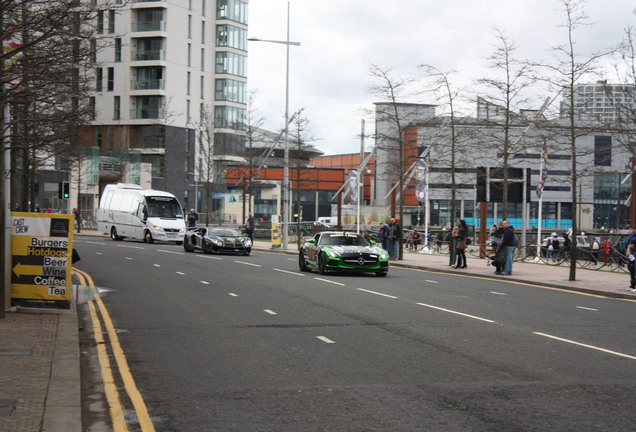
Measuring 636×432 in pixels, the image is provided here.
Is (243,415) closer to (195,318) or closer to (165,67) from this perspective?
(195,318)

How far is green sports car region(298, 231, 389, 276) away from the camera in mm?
23891

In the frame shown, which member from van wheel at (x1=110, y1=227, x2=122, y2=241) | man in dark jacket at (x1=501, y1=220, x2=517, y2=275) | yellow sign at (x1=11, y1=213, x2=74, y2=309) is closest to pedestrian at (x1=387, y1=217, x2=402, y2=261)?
man in dark jacket at (x1=501, y1=220, x2=517, y2=275)

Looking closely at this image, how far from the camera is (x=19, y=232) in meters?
13.3

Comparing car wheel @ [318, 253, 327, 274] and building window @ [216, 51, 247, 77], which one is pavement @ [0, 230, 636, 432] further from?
building window @ [216, 51, 247, 77]

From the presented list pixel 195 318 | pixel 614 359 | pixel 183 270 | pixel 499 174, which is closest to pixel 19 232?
pixel 195 318

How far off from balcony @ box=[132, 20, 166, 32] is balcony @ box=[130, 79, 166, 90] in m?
4.87

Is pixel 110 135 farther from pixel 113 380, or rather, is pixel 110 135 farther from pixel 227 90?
pixel 113 380

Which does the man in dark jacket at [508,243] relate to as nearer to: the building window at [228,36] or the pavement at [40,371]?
the pavement at [40,371]

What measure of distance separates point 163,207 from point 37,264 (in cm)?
3425

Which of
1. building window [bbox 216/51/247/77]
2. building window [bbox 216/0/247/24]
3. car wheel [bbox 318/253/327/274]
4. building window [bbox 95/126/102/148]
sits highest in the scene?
building window [bbox 216/0/247/24]

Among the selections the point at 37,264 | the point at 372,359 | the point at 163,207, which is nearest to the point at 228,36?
the point at 163,207

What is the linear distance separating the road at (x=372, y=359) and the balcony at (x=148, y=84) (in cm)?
5880

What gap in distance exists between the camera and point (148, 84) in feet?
249

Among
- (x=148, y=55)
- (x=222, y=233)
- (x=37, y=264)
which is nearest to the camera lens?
(x=37, y=264)
